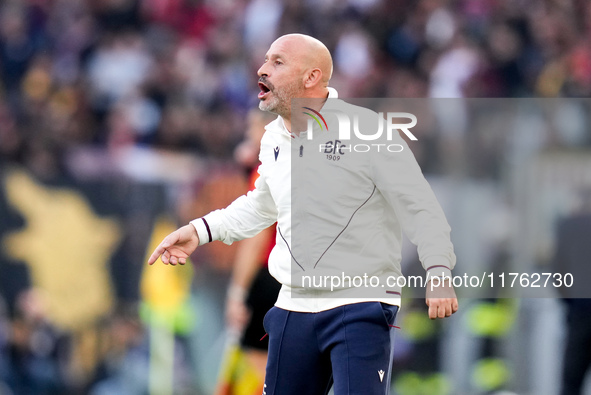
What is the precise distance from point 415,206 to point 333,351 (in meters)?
0.72

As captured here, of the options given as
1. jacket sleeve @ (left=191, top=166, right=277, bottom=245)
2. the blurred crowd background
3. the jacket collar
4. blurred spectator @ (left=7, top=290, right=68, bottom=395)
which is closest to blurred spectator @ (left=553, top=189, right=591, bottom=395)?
the blurred crowd background

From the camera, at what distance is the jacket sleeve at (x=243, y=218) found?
181 inches

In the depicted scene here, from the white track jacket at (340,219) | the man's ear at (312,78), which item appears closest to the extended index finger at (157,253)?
the white track jacket at (340,219)

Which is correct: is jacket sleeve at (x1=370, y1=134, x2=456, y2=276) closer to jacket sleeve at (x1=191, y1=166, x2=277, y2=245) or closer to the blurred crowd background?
jacket sleeve at (x1=191, y1=166, x2=277, y2=245)

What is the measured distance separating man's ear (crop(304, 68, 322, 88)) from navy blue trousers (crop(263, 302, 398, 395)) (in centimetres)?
99

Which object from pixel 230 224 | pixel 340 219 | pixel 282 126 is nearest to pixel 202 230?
pixel 230 224

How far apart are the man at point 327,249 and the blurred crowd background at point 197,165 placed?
3.36m

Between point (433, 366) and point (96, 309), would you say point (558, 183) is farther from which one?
point (96, 309)

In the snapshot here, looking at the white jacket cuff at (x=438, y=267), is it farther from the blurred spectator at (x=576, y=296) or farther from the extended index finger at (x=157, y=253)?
the blurred spectator at (x=576, y=296)

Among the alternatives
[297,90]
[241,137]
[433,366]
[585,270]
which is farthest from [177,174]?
[297,90]

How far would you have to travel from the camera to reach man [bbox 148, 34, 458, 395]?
404cm

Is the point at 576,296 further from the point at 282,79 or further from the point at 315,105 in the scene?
the point at 282,79

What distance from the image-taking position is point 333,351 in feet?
13.6

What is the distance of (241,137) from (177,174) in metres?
1.11
